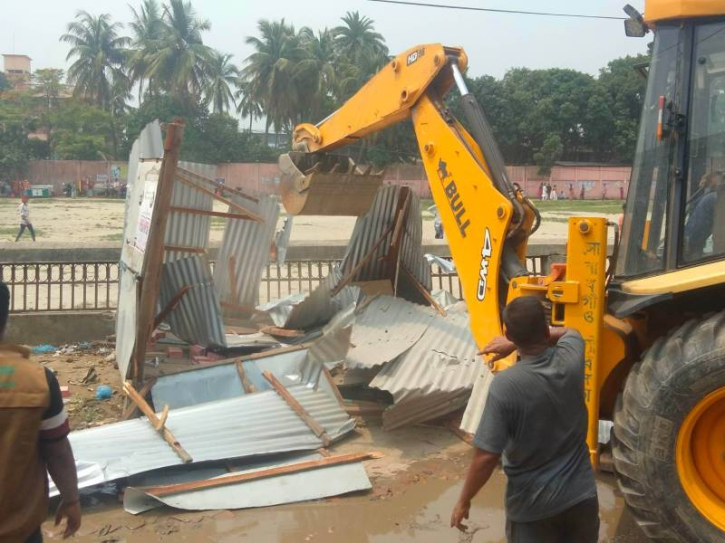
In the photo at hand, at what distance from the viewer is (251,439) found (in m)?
5.22

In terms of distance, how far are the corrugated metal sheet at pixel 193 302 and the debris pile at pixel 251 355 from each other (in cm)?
1

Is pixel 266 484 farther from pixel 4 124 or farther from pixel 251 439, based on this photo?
pixel 4 124

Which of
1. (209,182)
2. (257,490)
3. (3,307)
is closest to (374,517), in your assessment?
(257,490)

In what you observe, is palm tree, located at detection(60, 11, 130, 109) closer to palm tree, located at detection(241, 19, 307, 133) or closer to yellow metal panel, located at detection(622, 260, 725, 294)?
palm tree, located at detection(241, 19, 307, 133)

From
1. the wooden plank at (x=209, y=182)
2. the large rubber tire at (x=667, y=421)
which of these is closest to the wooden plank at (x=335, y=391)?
the wooden plank at (x=209, y=182)

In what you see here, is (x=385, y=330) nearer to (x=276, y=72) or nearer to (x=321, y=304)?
(x=321, y=304)

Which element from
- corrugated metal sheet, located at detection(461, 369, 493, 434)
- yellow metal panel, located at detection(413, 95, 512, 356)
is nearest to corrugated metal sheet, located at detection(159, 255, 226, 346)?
corrugated metal sheet, located at detection(461, 369, 493, 434)

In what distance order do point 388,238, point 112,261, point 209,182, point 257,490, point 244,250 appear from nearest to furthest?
point 257,490, point 209,182, point 388,238, point 244,250, point 112,261

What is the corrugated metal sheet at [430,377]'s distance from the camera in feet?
18.9

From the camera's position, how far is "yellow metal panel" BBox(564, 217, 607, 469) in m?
3.90

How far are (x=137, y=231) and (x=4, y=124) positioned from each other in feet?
155

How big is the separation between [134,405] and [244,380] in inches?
36.8

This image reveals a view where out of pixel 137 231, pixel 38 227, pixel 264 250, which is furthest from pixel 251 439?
pixel 38 227

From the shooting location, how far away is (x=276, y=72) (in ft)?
169
